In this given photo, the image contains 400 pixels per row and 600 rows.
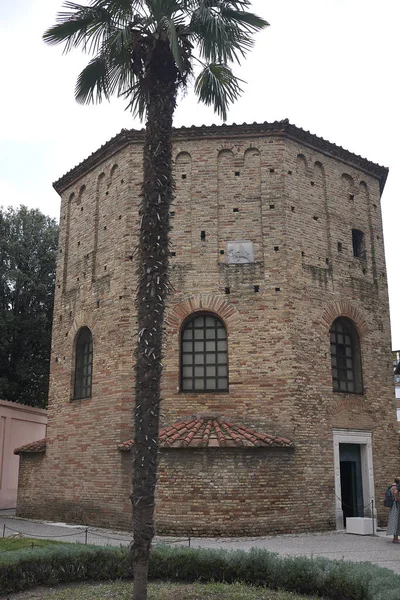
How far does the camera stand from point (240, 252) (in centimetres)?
1484

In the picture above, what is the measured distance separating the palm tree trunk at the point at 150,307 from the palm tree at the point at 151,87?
0.01m

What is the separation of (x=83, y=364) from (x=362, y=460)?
792 cm

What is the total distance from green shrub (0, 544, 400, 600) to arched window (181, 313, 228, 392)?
5.77 metres

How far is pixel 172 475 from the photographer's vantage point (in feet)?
41.4

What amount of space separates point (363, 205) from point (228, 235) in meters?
4.66

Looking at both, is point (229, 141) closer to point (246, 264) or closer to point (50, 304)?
point (246, 264)

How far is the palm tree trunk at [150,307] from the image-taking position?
7.14 meters

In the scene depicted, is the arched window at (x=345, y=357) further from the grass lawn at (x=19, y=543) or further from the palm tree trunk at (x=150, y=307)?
→ the palm tree trunk at (x=150, y=307)

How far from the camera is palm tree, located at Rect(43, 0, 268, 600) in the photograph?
24.0 feet

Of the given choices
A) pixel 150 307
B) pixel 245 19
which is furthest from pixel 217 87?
pixel 150 307

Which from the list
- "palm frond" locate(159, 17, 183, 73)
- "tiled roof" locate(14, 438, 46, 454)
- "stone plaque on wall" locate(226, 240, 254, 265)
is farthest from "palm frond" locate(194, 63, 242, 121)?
"tiled roof" locate(14, 438, 46, 454)

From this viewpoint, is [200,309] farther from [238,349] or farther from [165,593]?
[165,593]

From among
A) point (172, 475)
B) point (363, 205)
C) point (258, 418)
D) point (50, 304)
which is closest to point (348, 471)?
point (258, 418)

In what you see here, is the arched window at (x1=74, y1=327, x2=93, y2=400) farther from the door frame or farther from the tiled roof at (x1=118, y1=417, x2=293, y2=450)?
the door frame
